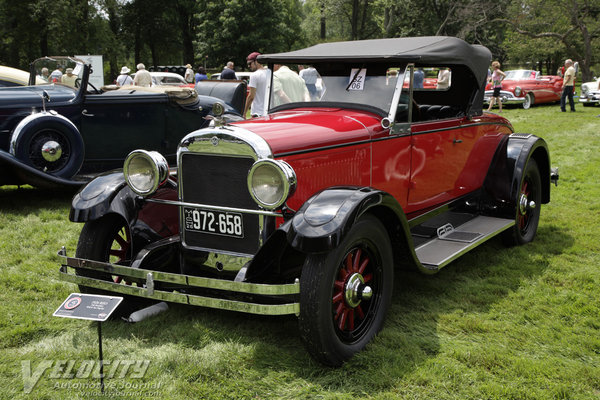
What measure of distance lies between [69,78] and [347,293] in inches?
253

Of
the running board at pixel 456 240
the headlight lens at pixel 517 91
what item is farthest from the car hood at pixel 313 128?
Answer: the headlight lens at pixel 517 91

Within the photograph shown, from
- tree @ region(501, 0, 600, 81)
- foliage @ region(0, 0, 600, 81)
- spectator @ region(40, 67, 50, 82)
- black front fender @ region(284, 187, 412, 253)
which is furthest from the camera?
foliage @ region(0, 0, 600, 81)

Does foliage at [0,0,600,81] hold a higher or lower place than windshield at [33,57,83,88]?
higher

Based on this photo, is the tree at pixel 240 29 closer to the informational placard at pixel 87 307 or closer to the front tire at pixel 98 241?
the front tire at pixel 98 241

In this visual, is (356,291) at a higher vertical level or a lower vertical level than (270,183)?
lower

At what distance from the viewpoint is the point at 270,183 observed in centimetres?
333

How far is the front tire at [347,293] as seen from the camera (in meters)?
3.08

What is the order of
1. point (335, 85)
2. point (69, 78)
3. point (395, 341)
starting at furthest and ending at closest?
point (69, 78) < point (335, 85) < point (395, 341)

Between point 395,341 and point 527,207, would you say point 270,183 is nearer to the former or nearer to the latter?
point 395,341

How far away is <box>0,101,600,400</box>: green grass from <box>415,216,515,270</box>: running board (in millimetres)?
337

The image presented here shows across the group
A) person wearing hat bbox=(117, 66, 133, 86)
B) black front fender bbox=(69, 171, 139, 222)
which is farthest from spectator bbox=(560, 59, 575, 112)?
black front fender bbox=(69, 171, 139, 222)

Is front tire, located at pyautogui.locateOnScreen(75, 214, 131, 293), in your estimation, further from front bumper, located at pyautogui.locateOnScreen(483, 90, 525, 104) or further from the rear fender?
front bumper, located at pyautogui.locateOnScreen(483, 90, 525, 104)

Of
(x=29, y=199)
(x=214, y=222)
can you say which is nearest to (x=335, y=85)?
(x=214, y=222)

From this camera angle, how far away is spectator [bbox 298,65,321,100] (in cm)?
463
